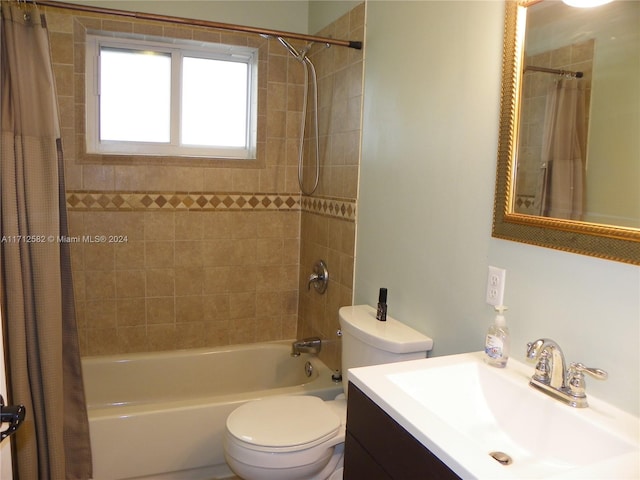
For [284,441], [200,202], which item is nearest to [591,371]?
[284,441]

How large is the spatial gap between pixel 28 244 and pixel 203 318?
129 centimetres

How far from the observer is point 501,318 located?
136 cm

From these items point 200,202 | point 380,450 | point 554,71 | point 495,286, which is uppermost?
point 554,71

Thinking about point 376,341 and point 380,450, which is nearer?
point 380,450

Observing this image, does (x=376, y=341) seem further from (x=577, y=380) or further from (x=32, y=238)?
(x=32, y=238)

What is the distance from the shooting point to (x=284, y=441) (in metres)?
1.75

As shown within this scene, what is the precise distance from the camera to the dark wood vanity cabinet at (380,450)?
3.34 feet

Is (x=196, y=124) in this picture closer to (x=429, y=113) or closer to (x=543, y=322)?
(x=429, y=113)

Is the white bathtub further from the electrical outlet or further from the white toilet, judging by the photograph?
the electrical outlet

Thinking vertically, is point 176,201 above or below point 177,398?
above

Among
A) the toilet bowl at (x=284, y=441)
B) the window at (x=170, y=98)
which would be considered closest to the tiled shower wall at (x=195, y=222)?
the window at (x=170, y=98)

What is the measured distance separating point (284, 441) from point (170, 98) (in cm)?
204

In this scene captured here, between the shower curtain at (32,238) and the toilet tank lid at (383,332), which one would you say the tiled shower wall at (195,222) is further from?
the shower curtain at (32,238)

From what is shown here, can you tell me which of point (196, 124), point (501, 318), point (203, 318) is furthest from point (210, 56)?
point (501, 318)
